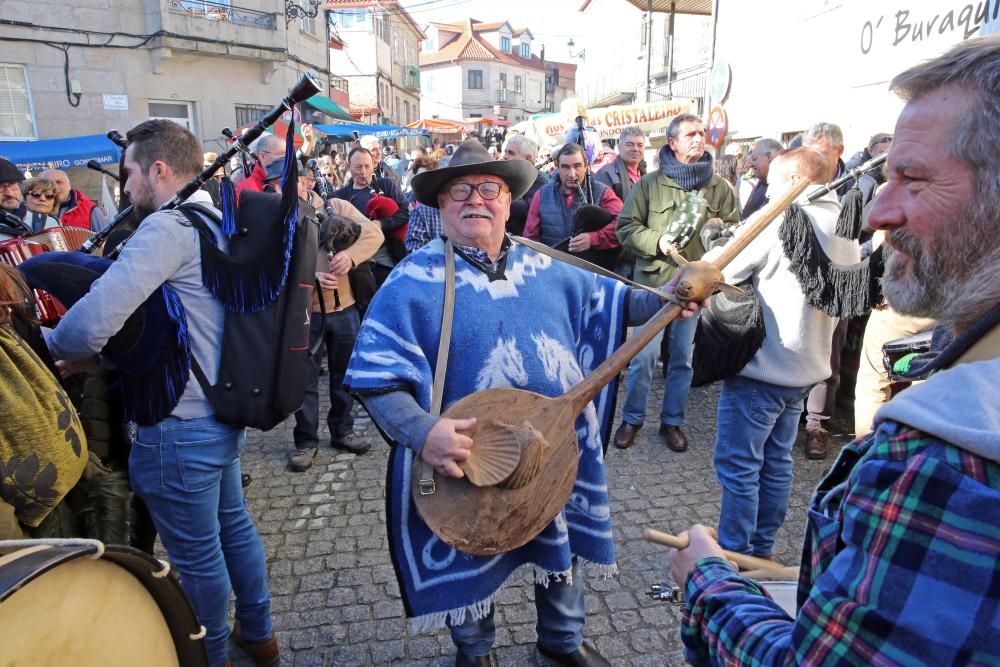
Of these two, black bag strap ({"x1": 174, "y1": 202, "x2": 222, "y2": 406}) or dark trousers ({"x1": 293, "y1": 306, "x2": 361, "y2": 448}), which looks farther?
dark trousers ({"x1": 293, "y1": 306, "x2": 361, "y2": 448})

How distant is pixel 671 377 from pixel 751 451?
5.85ft

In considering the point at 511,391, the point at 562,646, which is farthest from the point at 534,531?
the point at 562,646

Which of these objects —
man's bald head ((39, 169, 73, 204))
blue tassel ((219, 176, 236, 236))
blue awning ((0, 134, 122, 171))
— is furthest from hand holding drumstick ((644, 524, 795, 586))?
blue awning ((0, 134, 122, 171))

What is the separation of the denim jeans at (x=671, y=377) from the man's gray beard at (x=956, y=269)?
3484mm

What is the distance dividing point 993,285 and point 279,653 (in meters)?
2.73

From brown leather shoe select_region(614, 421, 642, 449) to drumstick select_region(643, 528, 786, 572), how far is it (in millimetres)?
3006

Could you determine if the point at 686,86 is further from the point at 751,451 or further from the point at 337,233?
the point at 751,451

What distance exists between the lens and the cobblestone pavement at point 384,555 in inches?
101

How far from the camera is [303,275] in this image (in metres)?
2.33

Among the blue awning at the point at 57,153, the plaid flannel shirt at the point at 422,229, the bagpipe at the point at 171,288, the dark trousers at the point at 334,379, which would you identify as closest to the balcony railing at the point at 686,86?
the plaid flannel shirt at the point at 422,229

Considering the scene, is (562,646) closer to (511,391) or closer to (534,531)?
(534,531)

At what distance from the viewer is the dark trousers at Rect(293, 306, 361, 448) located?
4309 millimetres

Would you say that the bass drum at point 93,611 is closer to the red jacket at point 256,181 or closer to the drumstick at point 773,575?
the drumstick at point 773,575

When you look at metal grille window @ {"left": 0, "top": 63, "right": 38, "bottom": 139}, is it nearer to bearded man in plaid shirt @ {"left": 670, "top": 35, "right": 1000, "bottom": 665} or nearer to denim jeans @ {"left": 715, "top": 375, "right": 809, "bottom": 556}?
denim jeans @ {"left": 715, "top": 375, "right": 809, "bottom": 556}
